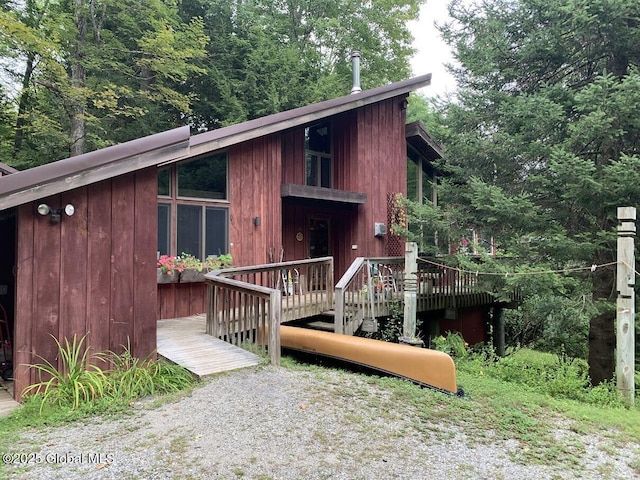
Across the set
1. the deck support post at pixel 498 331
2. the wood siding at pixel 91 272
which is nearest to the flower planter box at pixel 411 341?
the wood siding at pixel 91 272

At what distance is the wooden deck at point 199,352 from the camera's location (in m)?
5.19

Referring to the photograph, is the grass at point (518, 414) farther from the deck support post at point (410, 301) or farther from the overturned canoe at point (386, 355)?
the deck support post at point (410, 301)

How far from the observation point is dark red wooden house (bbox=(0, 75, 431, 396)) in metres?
4.55

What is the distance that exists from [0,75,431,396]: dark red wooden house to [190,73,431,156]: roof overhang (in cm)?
3

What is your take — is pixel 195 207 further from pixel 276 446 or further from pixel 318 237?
pixel 276 446

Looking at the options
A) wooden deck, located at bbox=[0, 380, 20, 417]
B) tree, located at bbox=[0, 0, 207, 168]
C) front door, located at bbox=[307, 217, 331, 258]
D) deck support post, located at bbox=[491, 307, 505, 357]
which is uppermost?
tree, located at bbox=[0, 0, 207, 168]

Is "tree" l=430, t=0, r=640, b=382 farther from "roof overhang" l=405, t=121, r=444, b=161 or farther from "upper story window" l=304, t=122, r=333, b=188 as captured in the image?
"upper story window" l=304, t=122, r=333, b=188

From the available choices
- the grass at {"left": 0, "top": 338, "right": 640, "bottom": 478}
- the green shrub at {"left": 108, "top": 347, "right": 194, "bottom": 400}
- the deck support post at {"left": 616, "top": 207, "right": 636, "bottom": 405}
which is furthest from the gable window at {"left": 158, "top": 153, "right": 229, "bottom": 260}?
the deck support post at {"left": 616, "top": 207, "right": 636, "bottom": 405}

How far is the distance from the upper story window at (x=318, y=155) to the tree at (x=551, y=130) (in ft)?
10.6

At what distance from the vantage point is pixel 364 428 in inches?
150

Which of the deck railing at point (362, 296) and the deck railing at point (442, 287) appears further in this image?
the deck railing at point (442, 287)

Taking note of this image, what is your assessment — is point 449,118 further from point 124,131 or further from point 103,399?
point 124,131

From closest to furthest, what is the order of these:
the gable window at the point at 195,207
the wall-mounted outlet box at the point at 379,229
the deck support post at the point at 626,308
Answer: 1. the deck support post at the point at 626,308
2. the gable window at the point at 195,207
3. the wall-mounted outlet box at the point at 379,229

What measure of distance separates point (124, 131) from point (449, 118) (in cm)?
1179
